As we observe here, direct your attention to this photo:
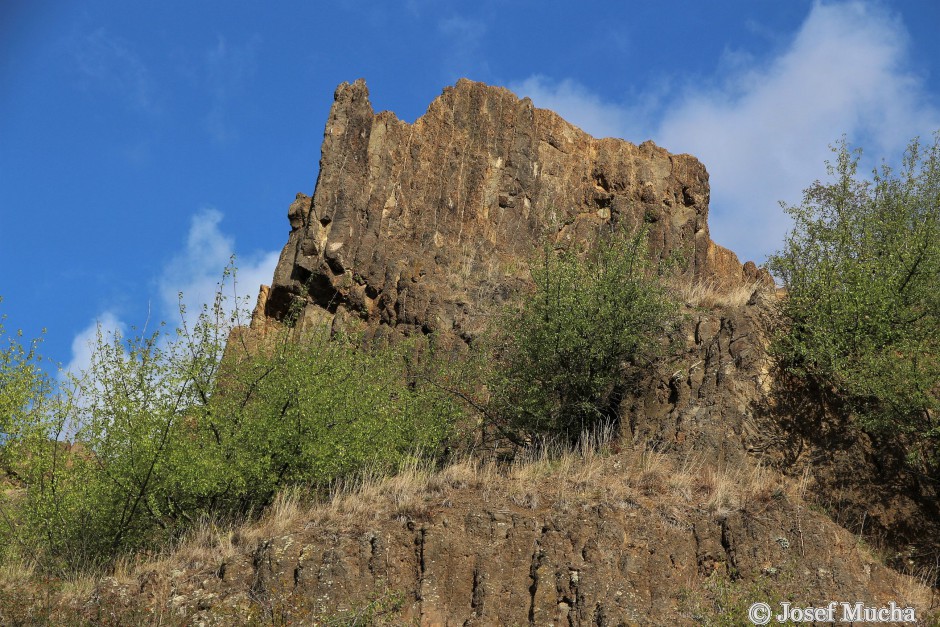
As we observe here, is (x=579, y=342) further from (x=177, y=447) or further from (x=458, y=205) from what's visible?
(x=458, y=205)

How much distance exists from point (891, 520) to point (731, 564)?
191 inches

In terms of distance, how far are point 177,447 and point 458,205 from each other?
23.7m

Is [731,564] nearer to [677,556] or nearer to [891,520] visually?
[677,556]

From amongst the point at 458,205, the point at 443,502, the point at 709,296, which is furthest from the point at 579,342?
the point at 458,205

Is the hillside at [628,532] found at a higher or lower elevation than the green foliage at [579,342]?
lower

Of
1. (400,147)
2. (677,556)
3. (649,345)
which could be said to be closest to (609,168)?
(400,147)

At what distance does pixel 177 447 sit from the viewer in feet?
59.1

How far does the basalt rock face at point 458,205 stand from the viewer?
114 feet

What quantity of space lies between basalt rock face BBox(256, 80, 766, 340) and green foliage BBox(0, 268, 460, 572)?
11866 millimetres

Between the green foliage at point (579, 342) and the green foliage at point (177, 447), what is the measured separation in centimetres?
346

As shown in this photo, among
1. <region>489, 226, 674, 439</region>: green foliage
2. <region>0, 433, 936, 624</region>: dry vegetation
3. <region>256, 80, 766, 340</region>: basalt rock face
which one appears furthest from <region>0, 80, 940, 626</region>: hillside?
<region>256, 80, 766, 340</region>: basalt rock face

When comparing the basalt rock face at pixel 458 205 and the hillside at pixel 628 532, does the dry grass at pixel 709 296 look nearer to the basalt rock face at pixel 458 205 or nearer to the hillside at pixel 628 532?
the hillside at pixel 628 532

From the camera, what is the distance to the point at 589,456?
19359 millimetres

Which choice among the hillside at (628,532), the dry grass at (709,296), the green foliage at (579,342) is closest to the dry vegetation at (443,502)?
the hillside at (628,532)
